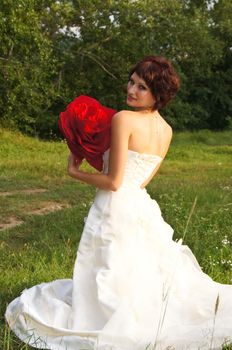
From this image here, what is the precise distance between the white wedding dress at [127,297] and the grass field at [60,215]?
248 millimetres

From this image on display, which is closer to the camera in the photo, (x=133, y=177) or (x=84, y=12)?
(x=133, y=177)

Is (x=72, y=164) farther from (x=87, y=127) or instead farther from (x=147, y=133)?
(x=147, y=133)

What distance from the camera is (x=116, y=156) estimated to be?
3.06m

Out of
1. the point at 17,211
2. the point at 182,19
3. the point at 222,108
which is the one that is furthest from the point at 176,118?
the point at 17,211

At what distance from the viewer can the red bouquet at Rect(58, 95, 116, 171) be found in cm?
317

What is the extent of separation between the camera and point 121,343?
2979 mm

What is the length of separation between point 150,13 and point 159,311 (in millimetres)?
18180

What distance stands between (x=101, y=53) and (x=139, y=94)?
1798cm

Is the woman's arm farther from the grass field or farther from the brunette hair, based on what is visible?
the grass field

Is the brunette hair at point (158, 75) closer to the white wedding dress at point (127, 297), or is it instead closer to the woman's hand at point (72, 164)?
the white wedding dress at point (127, 297)

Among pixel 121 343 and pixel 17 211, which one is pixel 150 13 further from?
pixel 121 343

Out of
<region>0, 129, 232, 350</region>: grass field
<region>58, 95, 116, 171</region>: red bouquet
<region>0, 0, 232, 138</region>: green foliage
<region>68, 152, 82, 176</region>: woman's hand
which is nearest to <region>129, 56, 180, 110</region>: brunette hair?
<region>58, 95, 116, 171</region>: red bouquet

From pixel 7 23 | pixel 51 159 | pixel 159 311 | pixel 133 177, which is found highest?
pixel 7 23

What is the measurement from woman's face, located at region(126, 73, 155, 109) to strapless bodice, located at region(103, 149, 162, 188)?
26cm
